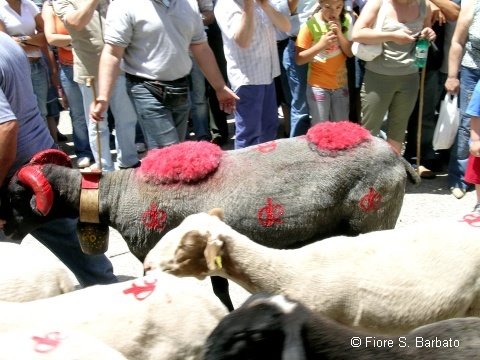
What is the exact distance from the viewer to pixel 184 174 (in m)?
3.86

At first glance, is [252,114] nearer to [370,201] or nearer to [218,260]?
[370,201]

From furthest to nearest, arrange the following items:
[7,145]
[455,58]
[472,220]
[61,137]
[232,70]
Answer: [61,137]
[455,58]
[232,70]
[7,145]
[472,220]

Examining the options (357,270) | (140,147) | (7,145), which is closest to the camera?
(357,270)

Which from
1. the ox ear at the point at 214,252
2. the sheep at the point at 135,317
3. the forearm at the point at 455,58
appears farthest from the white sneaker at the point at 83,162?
the sheep at the point at 135,317

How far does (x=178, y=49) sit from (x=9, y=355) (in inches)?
118

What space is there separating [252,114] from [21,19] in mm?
2573

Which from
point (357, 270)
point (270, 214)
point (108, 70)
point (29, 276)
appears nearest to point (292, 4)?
point (108, 70)

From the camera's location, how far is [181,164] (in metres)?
3.89

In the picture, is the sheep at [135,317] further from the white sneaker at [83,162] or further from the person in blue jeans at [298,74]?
the white sneaker at [83,162]

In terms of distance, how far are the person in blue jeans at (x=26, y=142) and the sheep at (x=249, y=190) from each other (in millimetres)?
157

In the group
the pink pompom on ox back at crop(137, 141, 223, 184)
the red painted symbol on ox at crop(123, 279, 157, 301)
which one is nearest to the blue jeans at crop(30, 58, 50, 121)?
the pink pompom on ox back at crop(137, 141, 223, 184)

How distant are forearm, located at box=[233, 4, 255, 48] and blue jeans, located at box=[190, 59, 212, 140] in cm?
173

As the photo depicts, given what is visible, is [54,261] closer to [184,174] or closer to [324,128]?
[184,174]

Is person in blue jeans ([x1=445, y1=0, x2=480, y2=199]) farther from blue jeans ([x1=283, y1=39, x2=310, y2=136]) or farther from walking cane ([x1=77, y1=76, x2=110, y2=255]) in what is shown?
walking cane ([x1=77, y1=76, x2=110, y2=255])
